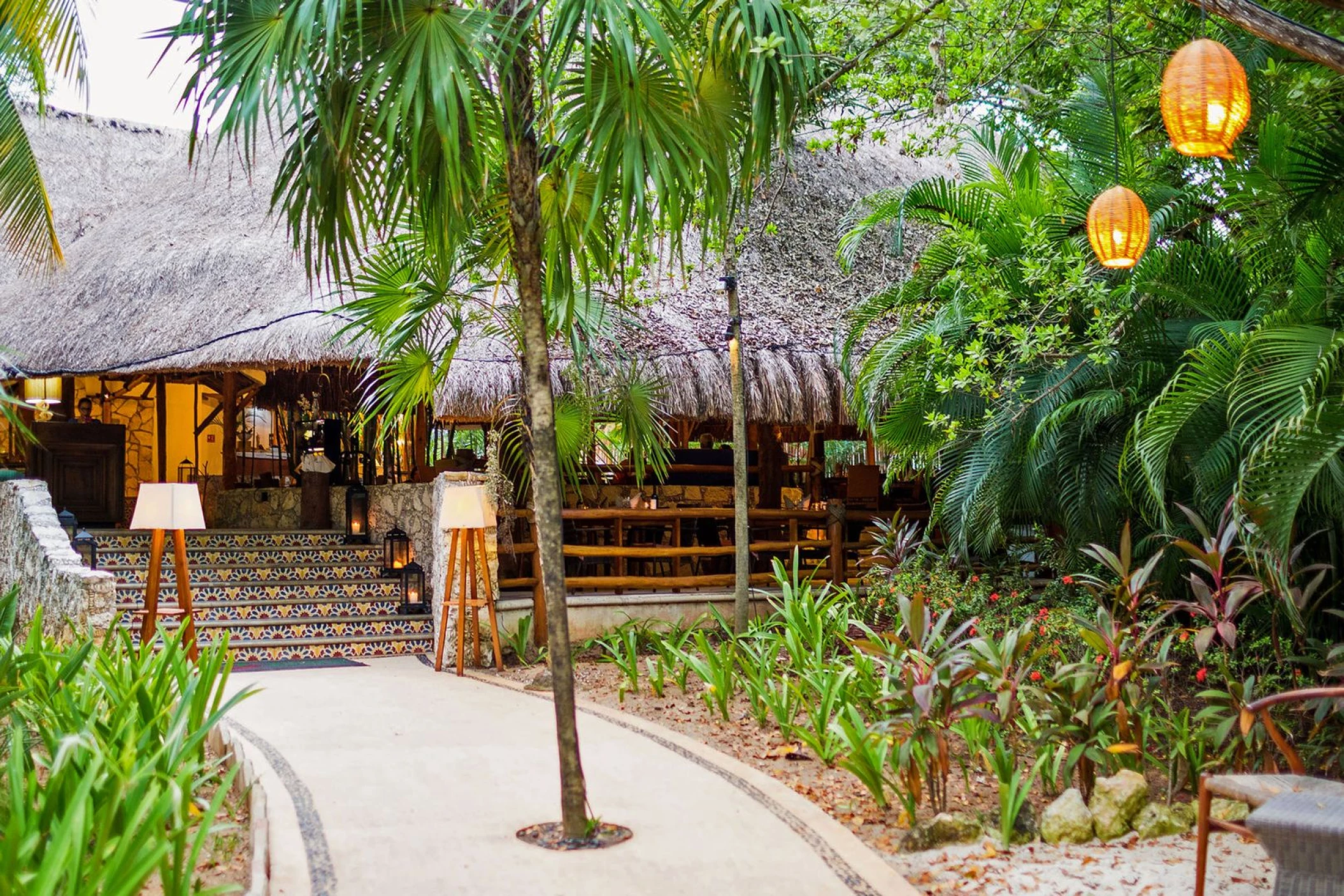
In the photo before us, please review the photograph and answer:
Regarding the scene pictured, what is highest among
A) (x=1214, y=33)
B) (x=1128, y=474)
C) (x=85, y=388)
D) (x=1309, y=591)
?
(x=1214, y=33)

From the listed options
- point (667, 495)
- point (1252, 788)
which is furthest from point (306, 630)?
point (1252, 788)

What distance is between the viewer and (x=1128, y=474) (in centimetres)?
687

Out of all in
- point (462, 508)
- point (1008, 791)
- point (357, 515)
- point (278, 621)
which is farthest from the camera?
point (357, 515)

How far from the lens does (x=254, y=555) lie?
36.1 feet

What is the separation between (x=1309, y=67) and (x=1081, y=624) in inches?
114

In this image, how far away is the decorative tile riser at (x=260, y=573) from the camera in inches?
397

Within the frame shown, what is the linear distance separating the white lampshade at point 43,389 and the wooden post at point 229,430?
5.38ft

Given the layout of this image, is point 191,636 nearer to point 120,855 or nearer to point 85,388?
point 120,855

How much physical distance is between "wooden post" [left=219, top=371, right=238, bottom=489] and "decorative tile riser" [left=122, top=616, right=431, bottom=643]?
417cm

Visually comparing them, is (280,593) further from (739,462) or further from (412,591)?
(739,462)

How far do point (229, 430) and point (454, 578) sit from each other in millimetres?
5502

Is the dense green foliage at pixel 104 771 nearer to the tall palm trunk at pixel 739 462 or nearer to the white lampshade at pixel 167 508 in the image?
the white lampshade at pixel 167 508

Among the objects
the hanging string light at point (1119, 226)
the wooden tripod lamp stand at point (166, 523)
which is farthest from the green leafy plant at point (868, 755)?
the wooden tripod lamp stand at point (166, 523)

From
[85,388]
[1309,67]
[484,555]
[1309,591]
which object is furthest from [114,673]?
[85,388]
